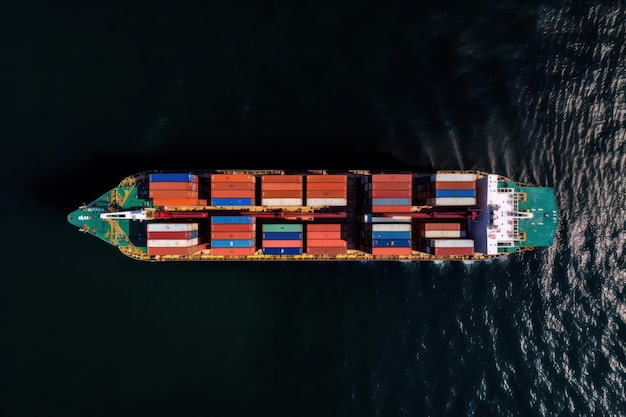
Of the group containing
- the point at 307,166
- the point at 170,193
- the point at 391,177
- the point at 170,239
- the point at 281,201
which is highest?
the point at 307,166

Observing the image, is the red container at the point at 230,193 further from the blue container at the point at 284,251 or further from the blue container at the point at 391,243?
the blue container at the point at 391,243

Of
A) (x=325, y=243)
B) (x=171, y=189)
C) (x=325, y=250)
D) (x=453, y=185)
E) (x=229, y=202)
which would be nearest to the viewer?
(x=171, y=189)

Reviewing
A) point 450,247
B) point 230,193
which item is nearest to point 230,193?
point 230,193

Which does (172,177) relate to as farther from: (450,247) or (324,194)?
(450,247)

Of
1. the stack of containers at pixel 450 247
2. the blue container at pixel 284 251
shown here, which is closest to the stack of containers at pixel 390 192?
the stack of containers at pixel 450 247

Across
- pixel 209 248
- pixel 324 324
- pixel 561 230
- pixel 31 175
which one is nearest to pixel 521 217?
pixel 561 230

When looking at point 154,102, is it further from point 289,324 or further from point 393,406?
point 393,406
